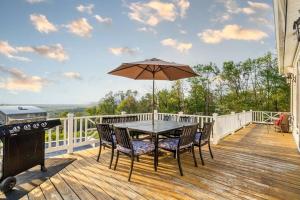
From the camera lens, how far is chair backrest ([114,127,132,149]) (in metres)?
3.38

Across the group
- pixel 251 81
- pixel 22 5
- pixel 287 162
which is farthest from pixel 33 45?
pixel 251 81

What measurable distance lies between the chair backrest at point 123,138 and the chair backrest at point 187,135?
35.0 inches

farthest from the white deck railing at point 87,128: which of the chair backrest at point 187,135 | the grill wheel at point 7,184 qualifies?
the chair backrest at point 187,135

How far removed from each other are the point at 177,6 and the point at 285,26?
688 cm

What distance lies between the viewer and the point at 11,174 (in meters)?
2.92

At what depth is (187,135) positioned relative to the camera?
3730 mm

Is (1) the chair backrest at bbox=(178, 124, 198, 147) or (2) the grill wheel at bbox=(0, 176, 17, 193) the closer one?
(2) the grill wheel at bbox=(0, 176, 17, 193)

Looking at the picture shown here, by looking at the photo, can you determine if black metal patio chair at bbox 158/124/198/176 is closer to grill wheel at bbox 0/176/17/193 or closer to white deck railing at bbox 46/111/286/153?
white deck railing at bbox 46/111/286/153

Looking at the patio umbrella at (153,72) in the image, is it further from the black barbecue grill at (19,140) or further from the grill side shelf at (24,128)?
the black barbecue grill at (19,140)

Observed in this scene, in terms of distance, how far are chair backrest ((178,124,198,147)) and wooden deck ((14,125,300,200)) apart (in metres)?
0.51

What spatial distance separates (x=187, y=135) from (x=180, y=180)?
31.6 inches

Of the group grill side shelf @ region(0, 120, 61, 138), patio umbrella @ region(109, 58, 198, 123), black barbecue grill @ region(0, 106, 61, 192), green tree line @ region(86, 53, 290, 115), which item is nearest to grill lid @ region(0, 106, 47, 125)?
black barbecue grill @ region(0, 106, 61, 192)

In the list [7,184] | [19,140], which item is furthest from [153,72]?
[7,184]

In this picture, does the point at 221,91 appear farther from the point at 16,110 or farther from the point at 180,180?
the point at 16,110
